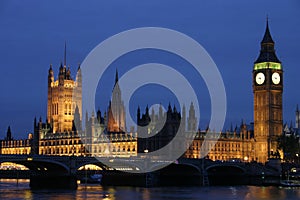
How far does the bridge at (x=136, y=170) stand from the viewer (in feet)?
226

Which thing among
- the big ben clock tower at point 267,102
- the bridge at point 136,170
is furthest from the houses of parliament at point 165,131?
the bridge at point 136,170

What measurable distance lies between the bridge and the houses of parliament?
45.8 feet

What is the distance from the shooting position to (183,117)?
4026 inches

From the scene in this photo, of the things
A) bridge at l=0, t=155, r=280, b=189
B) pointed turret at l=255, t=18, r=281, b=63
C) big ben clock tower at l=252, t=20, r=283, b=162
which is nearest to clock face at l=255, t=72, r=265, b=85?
big ben clock tower at l=252, t=20, r=283, b=162

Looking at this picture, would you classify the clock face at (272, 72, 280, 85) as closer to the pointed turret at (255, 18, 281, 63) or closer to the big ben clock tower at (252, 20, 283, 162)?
the big ben clock tower at (252, 20, 283, 162)

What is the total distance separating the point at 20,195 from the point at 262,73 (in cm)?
5916

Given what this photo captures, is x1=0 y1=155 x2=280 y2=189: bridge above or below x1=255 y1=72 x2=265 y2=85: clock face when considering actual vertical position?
below

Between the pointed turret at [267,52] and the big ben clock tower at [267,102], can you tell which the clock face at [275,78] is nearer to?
the big ben clock tower at [267,102]

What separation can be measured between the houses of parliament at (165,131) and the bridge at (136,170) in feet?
45.8

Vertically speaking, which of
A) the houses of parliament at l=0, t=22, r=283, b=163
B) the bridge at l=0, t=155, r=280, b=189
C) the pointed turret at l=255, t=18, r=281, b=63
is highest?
the pointed turret at l=255, t=18, r=281, b=63

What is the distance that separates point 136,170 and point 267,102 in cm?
3833

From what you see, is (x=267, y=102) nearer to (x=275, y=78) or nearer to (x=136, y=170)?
(x=275, y=78)

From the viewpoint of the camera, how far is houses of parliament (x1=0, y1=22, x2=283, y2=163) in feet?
344

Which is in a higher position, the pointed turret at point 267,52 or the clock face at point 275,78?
the pointed turret at point 267,52
